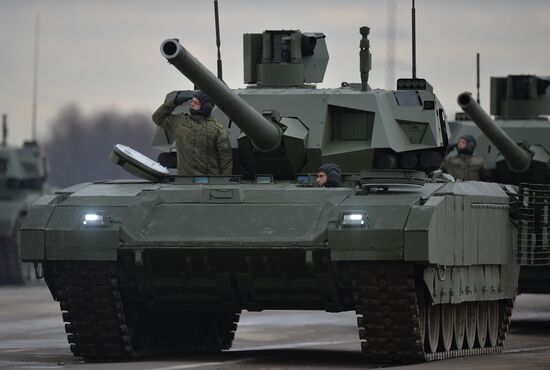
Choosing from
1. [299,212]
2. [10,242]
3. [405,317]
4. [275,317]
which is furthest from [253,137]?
[10,242]

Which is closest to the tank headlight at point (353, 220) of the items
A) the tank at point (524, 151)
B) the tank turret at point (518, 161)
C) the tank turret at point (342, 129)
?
the tank turret at point (342, 129)

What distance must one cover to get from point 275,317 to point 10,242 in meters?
18.1

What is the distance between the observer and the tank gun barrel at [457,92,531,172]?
25.3 metres

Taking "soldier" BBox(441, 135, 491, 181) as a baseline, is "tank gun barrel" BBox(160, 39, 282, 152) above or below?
Answer: above

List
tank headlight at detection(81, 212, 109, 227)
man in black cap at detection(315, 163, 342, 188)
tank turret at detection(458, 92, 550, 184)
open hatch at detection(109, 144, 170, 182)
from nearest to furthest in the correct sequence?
tank headlight at detection(81, 212, 109, 227) < man in black cap at detection(315, 163, 342, 188) < open hatch at detection(109, 144, 170, 182) < tank turret at detection(458, 92, 550, 184)

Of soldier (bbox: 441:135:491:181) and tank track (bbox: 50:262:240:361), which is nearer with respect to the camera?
tank track (bbox: 50:262:240:361)

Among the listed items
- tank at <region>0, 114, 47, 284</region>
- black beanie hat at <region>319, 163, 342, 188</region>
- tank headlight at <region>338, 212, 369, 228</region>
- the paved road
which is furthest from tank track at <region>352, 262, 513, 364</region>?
tank at <region>0, 114, 47, 284</region>

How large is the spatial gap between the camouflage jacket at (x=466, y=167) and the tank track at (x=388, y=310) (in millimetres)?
10708

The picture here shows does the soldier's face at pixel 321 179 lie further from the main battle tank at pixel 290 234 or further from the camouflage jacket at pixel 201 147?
the camouflage jacket at pixel 201 147

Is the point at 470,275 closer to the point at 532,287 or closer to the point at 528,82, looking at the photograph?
the point at 532,287

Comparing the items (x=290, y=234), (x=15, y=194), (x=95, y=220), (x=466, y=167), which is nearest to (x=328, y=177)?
(x=290, y=234)

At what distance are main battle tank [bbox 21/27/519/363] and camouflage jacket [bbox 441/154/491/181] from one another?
24.1 ft

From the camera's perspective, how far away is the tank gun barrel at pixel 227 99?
20531 millimetres

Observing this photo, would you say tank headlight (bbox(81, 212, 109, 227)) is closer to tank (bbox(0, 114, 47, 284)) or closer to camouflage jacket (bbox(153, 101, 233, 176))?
camouflage jacket (bbox(153, 101, 233, 176))
